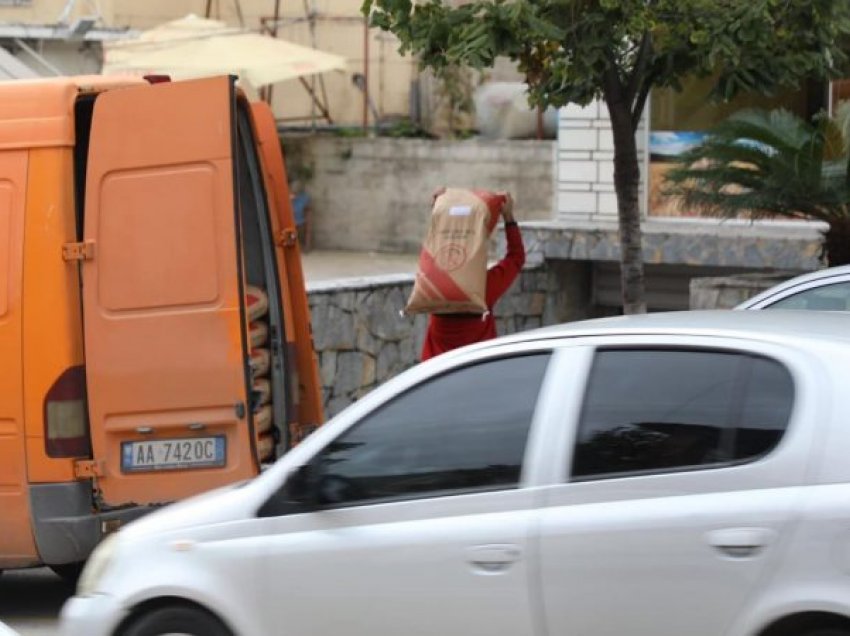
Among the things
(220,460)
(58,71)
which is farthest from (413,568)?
(58,71)

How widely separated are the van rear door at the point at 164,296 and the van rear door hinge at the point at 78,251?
0.01 meters

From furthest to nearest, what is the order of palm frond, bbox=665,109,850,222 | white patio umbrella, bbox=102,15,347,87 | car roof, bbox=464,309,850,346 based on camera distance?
white patio umbrella, bbox=102,15,347,87
palm frond, bbox=665,109,850,222
car roof, bbox=464,309,850,346

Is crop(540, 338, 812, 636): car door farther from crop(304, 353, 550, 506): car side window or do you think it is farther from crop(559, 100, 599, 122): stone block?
crop(559, 100, 599, 122): stone block

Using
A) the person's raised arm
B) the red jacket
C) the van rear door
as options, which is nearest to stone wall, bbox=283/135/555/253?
the person's raised arm

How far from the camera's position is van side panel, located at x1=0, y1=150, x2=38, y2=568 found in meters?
7.56

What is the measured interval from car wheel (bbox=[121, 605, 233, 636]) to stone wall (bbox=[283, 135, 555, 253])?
1621cm

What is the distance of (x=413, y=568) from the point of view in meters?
5.06

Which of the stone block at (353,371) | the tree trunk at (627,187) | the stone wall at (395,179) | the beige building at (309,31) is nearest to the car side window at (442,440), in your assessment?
the tree trunk at (627,187)

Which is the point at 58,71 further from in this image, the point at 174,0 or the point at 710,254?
the point at 710,254

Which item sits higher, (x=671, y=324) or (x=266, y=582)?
(x=671, y=324)

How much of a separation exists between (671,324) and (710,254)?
9425 millimetres

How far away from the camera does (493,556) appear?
4973mm

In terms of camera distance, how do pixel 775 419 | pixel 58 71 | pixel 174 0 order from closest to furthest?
pixel 775 419 → pixel 58 71 → pixel 174 0

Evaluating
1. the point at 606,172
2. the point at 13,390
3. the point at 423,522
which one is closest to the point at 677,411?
the point at 423,522
